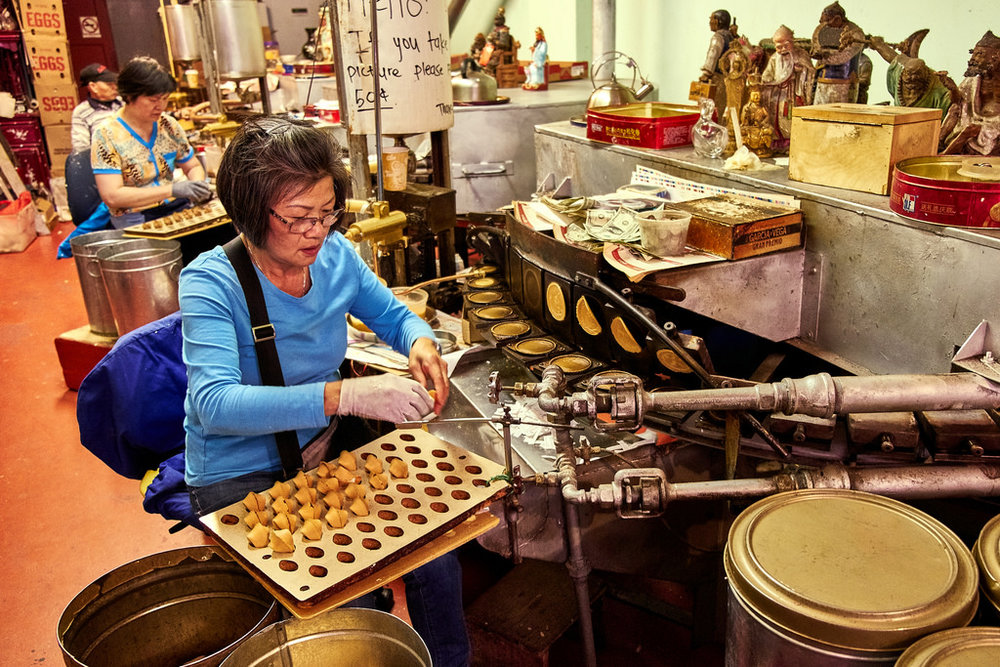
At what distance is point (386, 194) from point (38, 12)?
7.96 metres

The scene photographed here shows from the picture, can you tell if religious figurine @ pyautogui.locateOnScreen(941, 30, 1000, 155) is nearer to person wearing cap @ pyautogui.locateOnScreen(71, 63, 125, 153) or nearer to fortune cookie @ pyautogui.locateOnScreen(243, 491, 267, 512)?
fortune cookie @ pyautogui.locateOnScreen(243, 491, 267, 512)

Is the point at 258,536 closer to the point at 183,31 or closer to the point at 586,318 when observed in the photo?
the point at 586,318

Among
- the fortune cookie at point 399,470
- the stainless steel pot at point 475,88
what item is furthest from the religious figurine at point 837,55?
the stainless steel pot at point 475,88

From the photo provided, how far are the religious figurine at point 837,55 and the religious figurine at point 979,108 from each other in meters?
0.35

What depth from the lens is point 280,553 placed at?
162 centimetres

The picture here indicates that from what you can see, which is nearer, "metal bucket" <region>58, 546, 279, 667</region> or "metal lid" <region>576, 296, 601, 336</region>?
"metal bucket" <region>58, 546, 279, 667</region>

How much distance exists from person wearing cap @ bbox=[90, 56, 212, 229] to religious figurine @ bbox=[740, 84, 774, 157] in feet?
10.5

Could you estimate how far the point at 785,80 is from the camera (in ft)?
8.85

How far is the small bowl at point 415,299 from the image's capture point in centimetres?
290

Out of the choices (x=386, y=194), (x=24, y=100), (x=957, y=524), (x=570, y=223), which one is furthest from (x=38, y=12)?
(x=957, y=524)

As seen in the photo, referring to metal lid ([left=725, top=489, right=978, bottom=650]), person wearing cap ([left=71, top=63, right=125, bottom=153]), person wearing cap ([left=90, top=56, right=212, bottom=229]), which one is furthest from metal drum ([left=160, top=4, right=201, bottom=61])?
metal lid ([left=725, top=489, right=978, bottom=650])

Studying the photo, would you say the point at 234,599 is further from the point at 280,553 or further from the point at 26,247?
the point at 26,247

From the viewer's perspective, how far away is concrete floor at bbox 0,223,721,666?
256 cm

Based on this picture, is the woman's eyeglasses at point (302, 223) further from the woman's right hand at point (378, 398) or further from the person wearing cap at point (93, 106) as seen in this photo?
the person wearing cap at point (93, 106)
